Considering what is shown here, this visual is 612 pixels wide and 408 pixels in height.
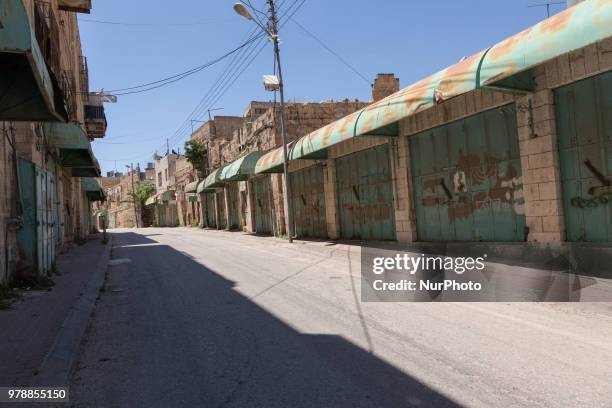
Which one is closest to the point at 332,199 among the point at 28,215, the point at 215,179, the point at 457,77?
the point at 457,77

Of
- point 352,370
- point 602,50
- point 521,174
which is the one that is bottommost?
point 352,370

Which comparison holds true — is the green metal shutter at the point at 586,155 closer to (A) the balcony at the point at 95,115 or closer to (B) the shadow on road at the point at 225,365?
(B) the shadow on road at the point at 225,365

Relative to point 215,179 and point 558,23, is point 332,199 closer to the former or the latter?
point 558,23

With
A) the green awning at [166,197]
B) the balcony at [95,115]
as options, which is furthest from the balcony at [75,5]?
the green awning at [166,197]

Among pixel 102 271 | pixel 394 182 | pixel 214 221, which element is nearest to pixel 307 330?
pixel 102 271

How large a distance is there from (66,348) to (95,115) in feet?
78.3

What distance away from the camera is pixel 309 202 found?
19.9 m

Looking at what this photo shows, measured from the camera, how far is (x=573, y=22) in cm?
638

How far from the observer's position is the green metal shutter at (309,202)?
18844 mm

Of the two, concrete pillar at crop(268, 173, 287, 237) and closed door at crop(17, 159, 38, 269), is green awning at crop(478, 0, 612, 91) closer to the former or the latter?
closed door at crop(17, 159, 38, 269)

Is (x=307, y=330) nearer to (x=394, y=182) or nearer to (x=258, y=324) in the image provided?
(x=258, y=324)

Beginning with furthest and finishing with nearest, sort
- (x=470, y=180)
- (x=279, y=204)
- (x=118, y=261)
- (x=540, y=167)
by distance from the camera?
(x=279, y=204)
(x=118, y=261)
(x=470, y=180)
(x=540, y=167)

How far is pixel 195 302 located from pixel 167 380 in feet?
11.1

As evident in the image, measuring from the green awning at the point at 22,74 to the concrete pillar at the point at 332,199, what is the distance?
434 inches
